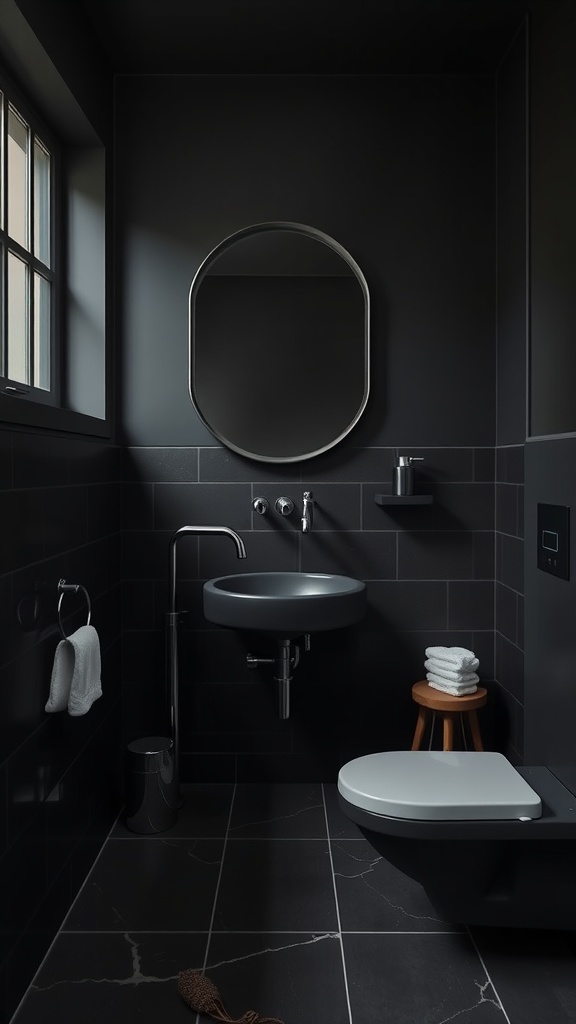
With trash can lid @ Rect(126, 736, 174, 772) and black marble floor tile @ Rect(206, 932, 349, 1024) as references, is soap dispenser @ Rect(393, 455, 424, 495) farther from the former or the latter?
black marble floor tile @ Rect(206, 932, 349, 1024)

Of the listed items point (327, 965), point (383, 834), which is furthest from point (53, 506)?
point (327, 965)

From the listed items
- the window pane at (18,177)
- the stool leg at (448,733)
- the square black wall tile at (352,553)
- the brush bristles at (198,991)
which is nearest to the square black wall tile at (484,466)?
the square black wall tile at (352,553)

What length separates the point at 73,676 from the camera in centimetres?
189

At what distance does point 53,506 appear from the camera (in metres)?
1.95

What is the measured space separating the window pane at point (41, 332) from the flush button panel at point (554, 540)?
5.38ft

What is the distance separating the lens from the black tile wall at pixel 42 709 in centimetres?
161

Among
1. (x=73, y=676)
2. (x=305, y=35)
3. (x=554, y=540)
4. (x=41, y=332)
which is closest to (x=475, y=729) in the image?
(x=554, y=540)

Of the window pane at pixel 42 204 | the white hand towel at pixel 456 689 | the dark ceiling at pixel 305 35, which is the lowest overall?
the white hand towel at pixel 456 689

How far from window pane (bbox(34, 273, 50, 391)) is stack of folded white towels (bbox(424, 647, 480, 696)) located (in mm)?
1597

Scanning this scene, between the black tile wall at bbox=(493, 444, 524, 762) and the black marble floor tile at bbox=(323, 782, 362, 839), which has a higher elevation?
the black tile wall at bbox=(493, 444, 524, 762)

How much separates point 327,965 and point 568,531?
124 centimetres

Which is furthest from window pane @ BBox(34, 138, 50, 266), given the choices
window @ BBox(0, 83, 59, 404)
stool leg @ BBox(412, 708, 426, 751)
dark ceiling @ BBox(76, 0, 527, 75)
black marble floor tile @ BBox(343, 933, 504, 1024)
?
black marble floor tile @ BBox(343, 933, 504, 1024)

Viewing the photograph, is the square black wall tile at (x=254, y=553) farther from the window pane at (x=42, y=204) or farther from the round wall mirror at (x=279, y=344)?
the window pane at (x=42, y=204)

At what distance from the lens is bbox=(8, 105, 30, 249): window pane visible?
2.23m
